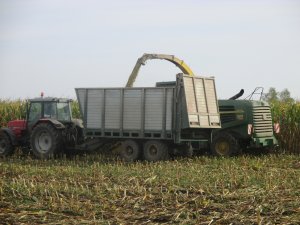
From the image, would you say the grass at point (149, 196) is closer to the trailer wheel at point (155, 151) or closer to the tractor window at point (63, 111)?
the trailer wheel at point (155, 151)

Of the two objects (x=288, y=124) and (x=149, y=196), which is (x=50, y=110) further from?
(x=149, y=196)

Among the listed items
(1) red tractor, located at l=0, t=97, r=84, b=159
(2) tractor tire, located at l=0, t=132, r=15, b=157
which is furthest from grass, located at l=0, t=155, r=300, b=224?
(2) tractor tire, located at l=0, t=132, r=15, b=157

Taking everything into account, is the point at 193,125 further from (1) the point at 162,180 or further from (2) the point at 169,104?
(1) the point at 162,180

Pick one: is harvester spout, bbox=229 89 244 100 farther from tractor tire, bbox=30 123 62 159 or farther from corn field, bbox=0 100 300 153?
tractor tire, bbox=30 123 62 159

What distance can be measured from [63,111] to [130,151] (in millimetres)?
2576

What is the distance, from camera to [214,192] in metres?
8.77

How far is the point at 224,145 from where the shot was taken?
16.2 metres

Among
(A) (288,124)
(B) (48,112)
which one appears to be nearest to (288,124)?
(A) (288,124)

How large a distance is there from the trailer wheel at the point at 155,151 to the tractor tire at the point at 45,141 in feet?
8.85

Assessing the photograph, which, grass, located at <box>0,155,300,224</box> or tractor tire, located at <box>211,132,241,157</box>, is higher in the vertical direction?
tractor tire, located at <box>211,132,241,157</box>

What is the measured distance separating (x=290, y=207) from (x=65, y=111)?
1003 cm

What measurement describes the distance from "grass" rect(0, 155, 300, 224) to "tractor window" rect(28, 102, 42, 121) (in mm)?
4170

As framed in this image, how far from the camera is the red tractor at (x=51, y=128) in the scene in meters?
15.8

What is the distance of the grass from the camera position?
6.97 m
